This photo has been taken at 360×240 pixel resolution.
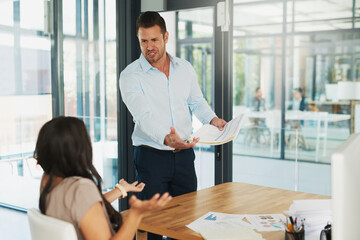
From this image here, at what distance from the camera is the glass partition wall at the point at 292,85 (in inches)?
150

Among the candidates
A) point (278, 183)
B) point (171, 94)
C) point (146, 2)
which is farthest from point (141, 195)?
point (146, 2)

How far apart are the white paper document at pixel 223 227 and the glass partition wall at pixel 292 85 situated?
5.62 feet

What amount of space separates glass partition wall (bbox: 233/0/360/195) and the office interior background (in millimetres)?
11

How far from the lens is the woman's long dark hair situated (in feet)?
5.26

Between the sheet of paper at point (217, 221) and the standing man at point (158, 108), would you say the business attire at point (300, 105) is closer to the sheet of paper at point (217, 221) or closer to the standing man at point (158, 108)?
the standing man at point (158, 108)

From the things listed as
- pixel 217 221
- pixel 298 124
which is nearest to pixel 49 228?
pixel 217 221

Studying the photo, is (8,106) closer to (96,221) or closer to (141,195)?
(141,195)

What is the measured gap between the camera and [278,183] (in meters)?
3.81

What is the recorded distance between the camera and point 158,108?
10.00 ft

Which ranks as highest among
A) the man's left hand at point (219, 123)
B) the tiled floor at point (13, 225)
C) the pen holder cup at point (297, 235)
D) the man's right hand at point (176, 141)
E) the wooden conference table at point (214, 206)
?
the man's left hand at point (219, 123)

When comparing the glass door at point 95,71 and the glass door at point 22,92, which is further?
the glass door at point 22,92

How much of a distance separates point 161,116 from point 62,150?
1470 mm

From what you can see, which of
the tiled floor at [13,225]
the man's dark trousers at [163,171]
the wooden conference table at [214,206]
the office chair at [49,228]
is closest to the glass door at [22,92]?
the tiled floor at [13,225]

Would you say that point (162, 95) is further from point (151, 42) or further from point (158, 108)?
point (151, 42)
